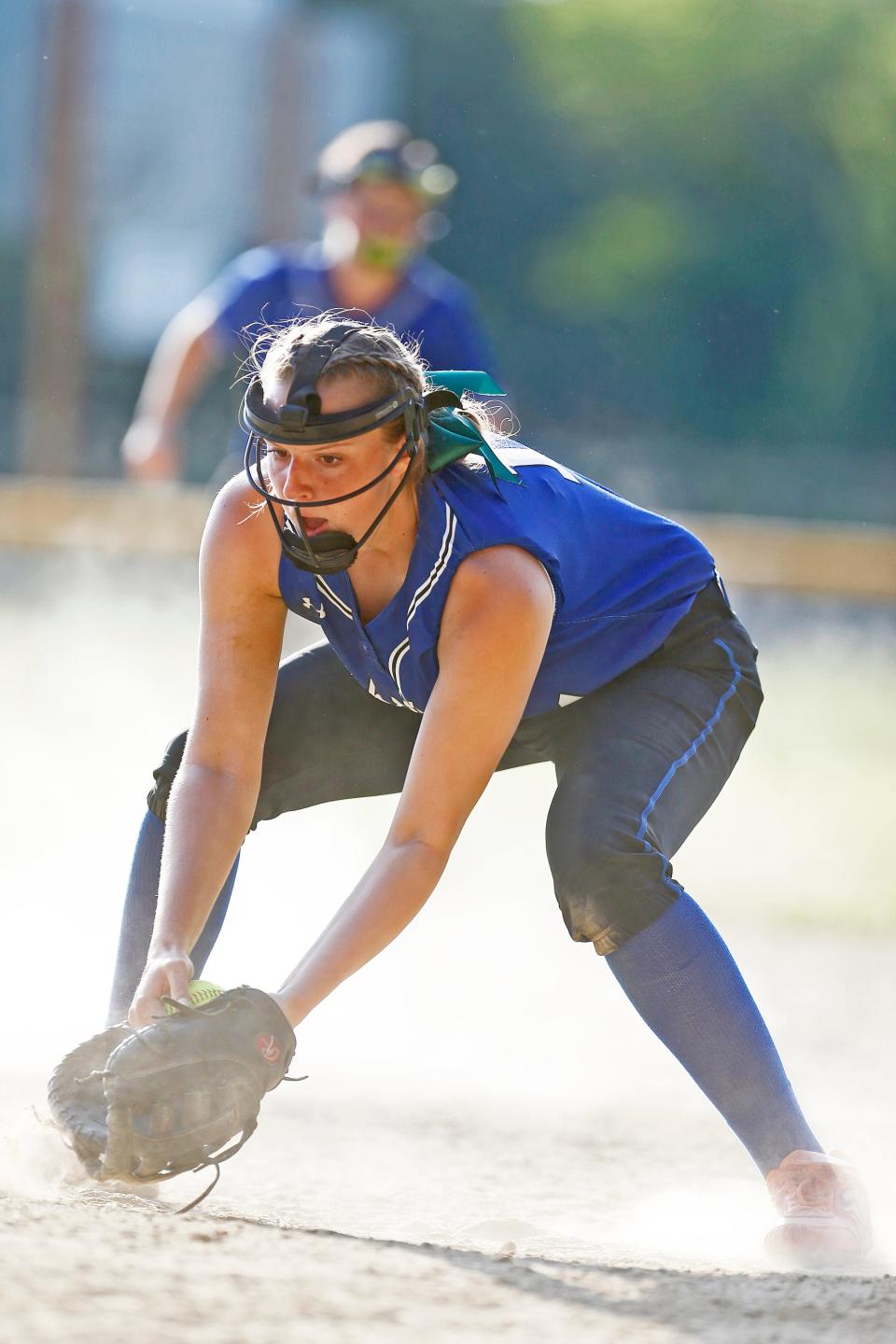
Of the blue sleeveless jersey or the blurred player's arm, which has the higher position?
the blurred player's arm

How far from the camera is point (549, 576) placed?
8.29ft

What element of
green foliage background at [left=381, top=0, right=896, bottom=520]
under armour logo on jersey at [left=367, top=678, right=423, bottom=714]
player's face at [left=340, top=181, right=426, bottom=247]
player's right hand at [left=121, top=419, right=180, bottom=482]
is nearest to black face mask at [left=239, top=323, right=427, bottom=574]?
under armour logo on jersey at [left=367, top=678, right=423, bottom=714]

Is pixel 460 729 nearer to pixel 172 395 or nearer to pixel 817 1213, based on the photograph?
pixel 817 1213

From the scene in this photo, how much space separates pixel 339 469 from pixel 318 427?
0.07 metres

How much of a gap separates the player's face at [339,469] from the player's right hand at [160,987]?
2.01ft

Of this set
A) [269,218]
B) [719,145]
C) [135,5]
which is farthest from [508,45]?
[269,218]

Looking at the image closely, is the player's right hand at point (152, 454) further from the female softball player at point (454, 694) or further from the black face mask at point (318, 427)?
the black face mask at point (318, 427)

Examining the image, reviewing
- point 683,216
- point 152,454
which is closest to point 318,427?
point 152,454

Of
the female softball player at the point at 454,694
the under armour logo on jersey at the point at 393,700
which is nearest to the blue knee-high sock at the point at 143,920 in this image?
the female softball player at the point at 454,694

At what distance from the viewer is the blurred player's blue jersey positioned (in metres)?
5.17

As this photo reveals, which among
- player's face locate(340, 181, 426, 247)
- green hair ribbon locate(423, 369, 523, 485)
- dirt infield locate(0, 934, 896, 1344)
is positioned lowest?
dirt infield locate(0, 934, 896, 1344)

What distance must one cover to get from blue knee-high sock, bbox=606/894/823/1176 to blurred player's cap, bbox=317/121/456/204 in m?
3.26

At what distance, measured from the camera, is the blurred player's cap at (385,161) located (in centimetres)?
522

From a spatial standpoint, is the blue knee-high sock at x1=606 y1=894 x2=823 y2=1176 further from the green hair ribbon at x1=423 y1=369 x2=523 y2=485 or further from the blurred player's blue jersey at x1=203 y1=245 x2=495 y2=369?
the blurred player's blue jersey at x1=203 y1=245 x2=495 y2=369
